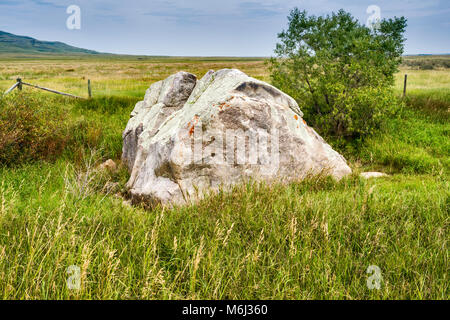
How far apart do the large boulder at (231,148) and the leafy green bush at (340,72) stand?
297 cm

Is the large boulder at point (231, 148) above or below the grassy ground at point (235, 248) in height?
above

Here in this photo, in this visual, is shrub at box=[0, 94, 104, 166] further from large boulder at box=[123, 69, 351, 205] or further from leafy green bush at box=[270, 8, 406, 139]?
leafy green bush at box=[270, 8, 406, 139]

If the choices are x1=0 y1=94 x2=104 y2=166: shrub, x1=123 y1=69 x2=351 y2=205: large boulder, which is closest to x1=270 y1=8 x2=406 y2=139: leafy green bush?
x1=123 y1=69 x2=351 y2=205: large boulder

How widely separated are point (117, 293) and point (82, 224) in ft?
4.72

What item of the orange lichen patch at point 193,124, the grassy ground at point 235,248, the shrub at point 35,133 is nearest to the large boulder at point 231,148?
the orange lichen patch at point 193,124

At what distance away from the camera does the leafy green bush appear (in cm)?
907

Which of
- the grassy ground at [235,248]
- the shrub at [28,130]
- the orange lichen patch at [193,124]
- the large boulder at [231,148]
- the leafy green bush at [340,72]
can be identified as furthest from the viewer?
the leafy green bush at [340,72]

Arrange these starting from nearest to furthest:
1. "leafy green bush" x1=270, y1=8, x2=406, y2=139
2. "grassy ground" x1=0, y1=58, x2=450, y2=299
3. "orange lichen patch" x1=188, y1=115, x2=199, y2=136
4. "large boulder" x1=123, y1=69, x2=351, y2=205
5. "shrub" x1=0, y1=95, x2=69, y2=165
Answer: "grassy ground" x1=0, y1=58, x2=450, y2=299
"large boulder" x1=123, y1=69, x2=351, y2=205
"orange lichen patch" x1=188, y1=115, x2=199, y2=136
"shrub" x1=0, y1=95, x2=69, y2=165
"leafy green bush" x1=270, y1=8, x2=406, y2=139

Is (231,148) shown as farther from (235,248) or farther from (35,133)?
(35,133)

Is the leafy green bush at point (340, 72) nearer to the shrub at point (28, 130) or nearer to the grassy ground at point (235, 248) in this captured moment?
the grassy ground at point (235, 248)

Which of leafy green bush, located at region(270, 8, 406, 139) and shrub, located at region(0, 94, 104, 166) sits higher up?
leafy green bush, located at region(270, 8, 406, 139)

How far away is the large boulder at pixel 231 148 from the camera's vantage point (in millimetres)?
5449

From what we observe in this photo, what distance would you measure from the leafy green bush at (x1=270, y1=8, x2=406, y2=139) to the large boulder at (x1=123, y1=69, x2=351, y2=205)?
9.76ft

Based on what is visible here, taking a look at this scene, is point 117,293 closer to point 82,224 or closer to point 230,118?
point 82,224
